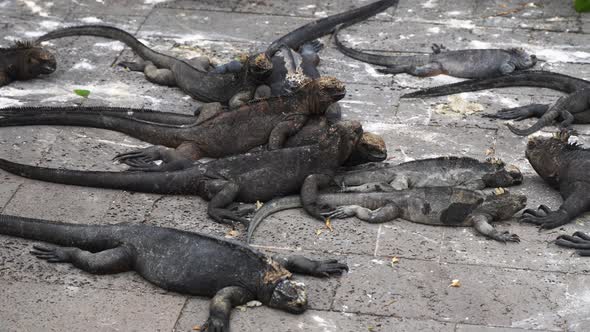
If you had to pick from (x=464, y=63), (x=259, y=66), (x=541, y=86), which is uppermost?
(x=259, y=66)

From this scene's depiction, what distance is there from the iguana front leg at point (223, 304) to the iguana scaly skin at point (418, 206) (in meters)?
0.88

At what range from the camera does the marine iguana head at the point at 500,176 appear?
29.1ft

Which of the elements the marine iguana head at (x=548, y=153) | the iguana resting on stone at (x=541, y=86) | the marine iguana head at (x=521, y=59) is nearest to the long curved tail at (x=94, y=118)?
the iguana resting on stone at (x=541, y=86)

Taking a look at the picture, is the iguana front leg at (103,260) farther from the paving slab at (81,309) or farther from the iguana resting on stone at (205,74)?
the iguana resting on stone at (205,74)

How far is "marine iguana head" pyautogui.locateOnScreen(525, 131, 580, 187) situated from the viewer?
29.3 ft

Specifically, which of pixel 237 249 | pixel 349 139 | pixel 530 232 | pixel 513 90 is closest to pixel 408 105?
pixel 513 90

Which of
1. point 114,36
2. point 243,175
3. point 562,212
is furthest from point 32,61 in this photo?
point 562,212

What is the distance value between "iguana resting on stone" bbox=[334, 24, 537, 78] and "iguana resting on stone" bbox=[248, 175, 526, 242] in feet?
9.22

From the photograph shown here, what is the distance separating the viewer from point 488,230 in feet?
27.1

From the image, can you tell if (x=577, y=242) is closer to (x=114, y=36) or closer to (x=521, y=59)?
(x=521, y=59)

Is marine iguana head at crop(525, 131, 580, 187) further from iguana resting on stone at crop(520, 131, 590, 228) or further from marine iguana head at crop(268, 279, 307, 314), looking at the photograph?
marine iguana head at crop(268, 279, 307, 314)

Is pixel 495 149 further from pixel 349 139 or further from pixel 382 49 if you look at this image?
pixel 382 49

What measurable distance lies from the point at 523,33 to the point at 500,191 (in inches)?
162

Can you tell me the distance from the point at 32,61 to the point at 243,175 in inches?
126
